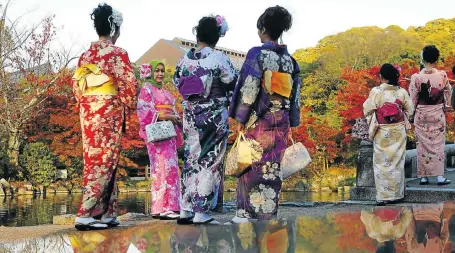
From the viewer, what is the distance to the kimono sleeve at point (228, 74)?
18.1ft

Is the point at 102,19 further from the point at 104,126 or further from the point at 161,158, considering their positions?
the point at 161,158

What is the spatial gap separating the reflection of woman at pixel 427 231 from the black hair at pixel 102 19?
10.9 ft

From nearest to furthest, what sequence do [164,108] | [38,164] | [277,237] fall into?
[277,237] < [164,108] < [38,164]

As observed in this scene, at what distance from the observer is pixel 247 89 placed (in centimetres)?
509

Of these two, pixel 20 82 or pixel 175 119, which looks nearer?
pixel 175 119

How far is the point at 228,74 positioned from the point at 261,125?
2.29 feet

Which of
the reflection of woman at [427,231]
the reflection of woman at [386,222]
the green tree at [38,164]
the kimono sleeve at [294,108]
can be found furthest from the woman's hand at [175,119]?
the green tree at [38,164]

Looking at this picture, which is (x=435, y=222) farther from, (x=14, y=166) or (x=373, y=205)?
(x=14, y=166)

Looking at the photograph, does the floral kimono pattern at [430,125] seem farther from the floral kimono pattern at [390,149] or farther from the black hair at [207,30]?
the black hair at [207,30]

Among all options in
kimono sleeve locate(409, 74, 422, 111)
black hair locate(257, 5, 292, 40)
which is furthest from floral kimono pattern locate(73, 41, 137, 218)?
kimono sleeve locate(409, 74, 422, 111)

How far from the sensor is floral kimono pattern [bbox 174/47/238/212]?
214 inches

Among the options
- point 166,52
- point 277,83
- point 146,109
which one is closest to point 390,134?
point 277,83

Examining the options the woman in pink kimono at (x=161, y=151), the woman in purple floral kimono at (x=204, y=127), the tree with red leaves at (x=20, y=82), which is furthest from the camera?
the tree with red leaves at (x=20, y=82)

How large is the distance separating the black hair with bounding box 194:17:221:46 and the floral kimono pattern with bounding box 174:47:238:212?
0.16m
